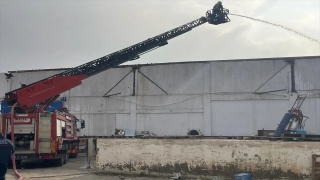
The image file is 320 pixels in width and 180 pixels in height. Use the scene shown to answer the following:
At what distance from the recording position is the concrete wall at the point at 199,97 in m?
25.2

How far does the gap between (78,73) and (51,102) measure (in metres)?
1.88

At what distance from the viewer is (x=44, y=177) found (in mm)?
13391

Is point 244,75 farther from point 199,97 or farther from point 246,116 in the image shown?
point 199,97

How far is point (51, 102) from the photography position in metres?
17.6

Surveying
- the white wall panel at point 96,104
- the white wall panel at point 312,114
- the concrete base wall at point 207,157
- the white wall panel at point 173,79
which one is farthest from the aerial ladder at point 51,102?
the white wall panel at point 312,114

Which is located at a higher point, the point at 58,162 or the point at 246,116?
the point at 246,116

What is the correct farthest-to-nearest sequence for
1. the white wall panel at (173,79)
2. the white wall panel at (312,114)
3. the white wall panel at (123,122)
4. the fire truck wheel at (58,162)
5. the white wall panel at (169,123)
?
1. the white wall panel at (123,122)
2. the white wall panel at (173,79)
3. the white wall panel at (169,123)
4. the white wall panel at (312,114)
5. the fire truck wheel at (58,162)

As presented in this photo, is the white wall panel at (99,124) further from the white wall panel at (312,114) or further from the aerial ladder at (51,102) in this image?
the white wall panel at (312,114)

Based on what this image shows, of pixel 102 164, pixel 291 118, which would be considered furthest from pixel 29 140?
pixel 291 118

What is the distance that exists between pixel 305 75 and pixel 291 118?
7.99m

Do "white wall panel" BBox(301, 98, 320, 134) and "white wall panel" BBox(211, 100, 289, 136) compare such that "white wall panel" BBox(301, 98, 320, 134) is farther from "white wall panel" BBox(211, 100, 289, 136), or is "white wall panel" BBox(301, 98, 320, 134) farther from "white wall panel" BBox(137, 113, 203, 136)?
"white wall panel" BBox(137, 113, 203, 136)

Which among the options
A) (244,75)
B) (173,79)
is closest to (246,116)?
(244,75)

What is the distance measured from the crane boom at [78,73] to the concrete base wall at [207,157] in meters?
4.44

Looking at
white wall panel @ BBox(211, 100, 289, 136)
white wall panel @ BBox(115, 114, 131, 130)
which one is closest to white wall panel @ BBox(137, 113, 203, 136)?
white wall panel @ BBox(115, 114, 131, 130)
